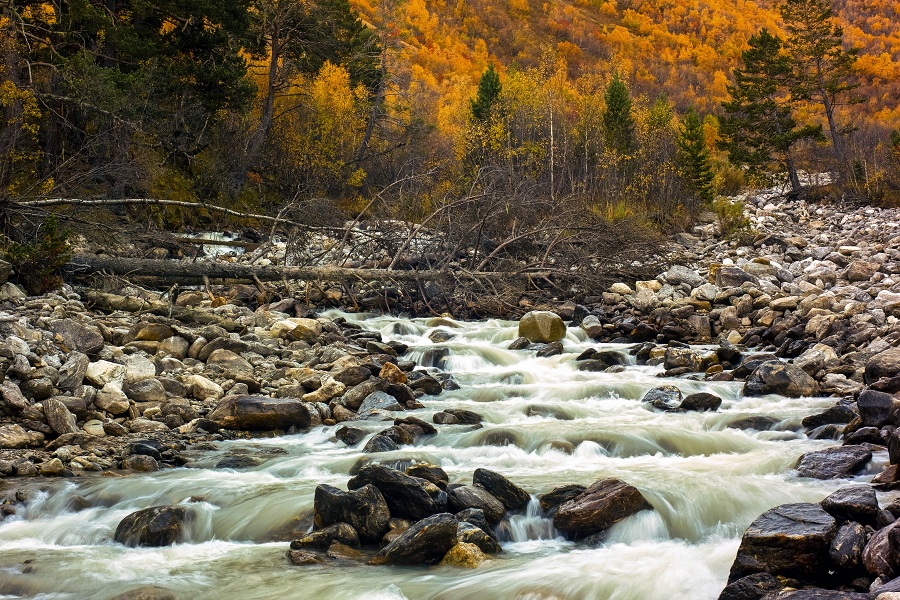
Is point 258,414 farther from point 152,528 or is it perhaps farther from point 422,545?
point 422,545

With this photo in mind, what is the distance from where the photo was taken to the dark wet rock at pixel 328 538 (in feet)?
16.7

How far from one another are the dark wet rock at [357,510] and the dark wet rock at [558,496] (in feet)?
3.91

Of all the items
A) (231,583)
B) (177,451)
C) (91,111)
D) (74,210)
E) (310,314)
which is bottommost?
(231,583)

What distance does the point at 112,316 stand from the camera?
1009cm

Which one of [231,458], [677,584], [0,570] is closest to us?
[677,584]

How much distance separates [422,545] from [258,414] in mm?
3622

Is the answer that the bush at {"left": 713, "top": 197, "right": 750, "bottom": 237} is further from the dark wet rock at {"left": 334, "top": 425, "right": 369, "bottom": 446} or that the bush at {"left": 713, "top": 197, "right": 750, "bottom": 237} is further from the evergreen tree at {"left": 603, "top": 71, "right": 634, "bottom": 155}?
the dark wet rock at {"left": 334, "top": 425, "right": 369, "bottom": 446}

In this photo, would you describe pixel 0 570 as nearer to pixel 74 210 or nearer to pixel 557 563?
pixel 557 563

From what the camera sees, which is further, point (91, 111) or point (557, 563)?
point (91, 111)

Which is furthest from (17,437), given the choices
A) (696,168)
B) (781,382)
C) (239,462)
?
(696,168)

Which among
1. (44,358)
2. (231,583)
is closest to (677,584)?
(231,583)

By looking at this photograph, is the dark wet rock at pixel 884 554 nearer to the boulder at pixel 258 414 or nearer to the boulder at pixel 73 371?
the boulder at pixel 258 414

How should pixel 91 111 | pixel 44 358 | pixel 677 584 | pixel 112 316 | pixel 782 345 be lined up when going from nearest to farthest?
pixel 677 584 → pixel 44 358 → pixel 112 316 → pixel 782 345 → pixel 91 111

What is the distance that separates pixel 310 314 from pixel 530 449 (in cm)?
657
